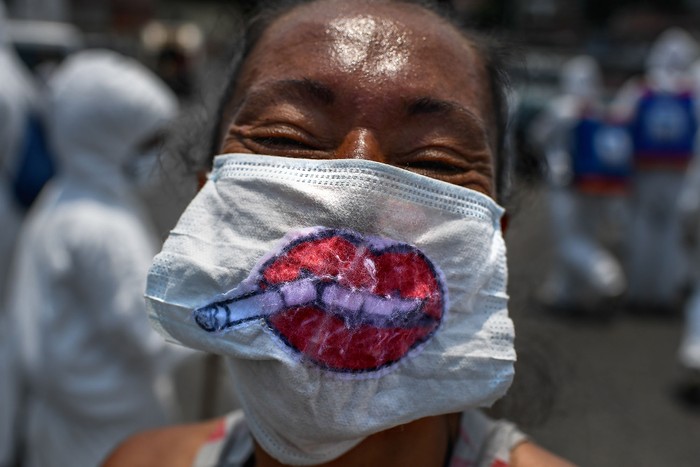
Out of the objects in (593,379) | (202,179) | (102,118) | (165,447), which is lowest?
(593,379)

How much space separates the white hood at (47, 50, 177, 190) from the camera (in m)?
3.12

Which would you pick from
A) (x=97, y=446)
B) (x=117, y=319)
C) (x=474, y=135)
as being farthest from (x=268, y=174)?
(x=97, y=446)

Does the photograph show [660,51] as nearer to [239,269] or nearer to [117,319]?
[117,319]

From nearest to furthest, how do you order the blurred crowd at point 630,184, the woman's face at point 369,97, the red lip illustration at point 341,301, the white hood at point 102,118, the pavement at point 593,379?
the red lip illustration at point 341,301 → the woman's face at point 369,97 → the pavement at point 593,379 → the white hood at point 102,118 → the blurred crowd at point 630,184

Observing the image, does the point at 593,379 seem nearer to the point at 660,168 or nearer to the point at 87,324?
the point at 660,168

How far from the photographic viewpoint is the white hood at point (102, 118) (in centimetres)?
312

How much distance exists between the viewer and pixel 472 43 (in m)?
1.48

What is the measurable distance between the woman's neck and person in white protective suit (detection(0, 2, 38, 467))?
2270mm

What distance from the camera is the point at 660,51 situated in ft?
21.7

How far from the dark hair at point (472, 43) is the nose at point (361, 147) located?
1.05ft

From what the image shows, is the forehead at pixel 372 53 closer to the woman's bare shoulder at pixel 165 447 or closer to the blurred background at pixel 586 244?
the blurred background at pixel 586 244

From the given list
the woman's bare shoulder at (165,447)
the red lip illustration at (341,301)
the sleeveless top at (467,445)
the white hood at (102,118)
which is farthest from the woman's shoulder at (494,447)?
the white hood at (102,118)

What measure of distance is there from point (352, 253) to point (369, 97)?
266 millimetres

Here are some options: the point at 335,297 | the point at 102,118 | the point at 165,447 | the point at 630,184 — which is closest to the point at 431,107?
the point at 335,297
